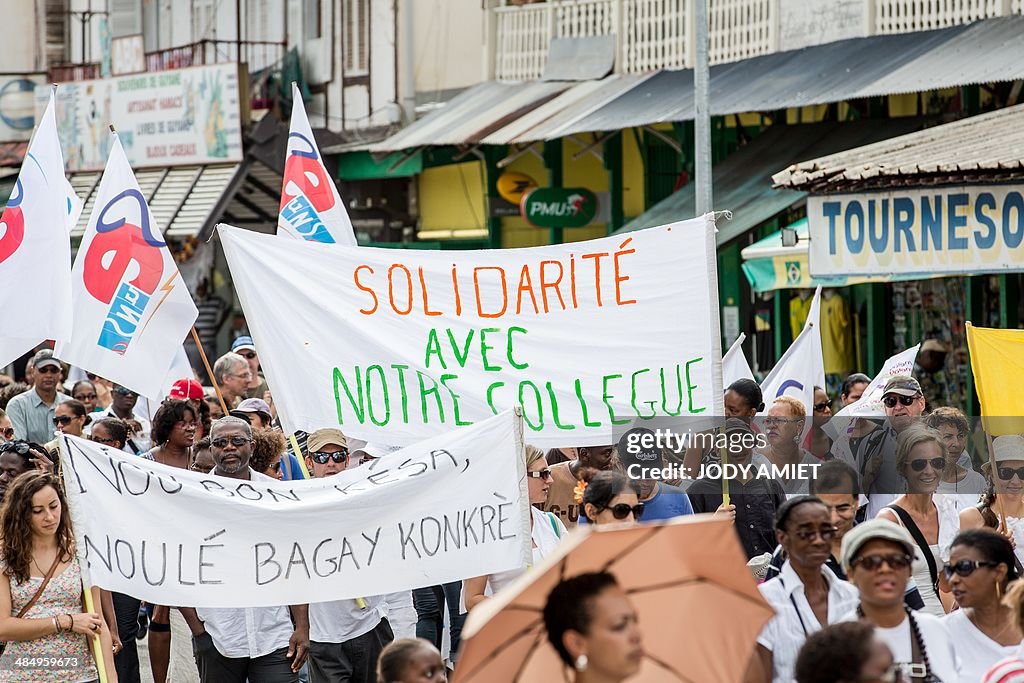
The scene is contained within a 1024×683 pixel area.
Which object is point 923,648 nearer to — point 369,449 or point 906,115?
point 369,449

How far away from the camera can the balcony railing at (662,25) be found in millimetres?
16875

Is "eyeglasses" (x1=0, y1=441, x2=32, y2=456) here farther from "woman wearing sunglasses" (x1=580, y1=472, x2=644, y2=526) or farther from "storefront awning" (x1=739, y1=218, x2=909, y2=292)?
"storefront awning" (x1=739, y1=218, x2=909, y2=292)

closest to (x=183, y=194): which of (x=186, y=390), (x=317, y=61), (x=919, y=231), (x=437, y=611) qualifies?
(x=317, y=61)

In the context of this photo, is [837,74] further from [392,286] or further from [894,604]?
[894,604]

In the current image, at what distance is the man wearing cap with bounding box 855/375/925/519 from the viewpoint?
796 cm

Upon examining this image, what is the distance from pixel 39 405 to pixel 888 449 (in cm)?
656

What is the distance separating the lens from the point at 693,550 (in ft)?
17.1

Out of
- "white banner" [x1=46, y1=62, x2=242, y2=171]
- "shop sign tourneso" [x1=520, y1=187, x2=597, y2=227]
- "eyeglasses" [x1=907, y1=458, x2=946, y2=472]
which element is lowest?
"eyeglasses" [x1=907, y1=458, x2=946, y2=472]

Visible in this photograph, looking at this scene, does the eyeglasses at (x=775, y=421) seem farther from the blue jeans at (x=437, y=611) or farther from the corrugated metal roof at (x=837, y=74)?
the corrugated metal roof at (x=837, y=74)

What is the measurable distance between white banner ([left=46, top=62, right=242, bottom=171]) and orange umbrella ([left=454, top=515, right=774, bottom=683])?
1996 cm

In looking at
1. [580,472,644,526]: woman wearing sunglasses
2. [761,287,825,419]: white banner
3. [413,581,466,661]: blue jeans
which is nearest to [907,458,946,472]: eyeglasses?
[580,472,644,526]: woman wearing sunglasses

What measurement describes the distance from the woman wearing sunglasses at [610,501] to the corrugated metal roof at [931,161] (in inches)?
219

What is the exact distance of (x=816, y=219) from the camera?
504 inches

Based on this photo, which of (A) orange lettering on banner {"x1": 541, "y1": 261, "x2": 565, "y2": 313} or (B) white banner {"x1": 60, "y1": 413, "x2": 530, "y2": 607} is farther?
(A) orange lettering on banner {"x1": 541, "y1": 261, "x2": 565, "y2": 313}
